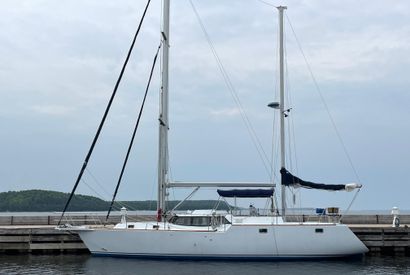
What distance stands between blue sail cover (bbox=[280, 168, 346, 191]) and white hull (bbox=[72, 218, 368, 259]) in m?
2.60

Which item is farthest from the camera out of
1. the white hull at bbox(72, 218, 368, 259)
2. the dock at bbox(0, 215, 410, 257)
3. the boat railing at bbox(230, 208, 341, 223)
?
the dock at bbox(0, 215, 410, 257)

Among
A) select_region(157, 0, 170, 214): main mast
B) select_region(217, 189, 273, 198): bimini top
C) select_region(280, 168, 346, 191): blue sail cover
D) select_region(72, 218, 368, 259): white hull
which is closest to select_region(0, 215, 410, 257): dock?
select_region(280, 168, 346, 191): blue sail cover

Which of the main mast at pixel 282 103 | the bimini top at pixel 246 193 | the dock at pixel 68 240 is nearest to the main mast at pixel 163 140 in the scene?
the bimini top at pixel 246 193

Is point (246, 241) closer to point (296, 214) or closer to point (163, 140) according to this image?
point (296, 214)

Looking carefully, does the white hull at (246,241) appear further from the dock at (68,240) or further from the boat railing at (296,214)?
the dock at (68,240)

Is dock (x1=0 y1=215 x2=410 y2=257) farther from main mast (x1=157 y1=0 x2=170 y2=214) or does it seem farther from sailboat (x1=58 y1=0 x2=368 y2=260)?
main mast (x1=157 y1=0 x2=170 y2=214)

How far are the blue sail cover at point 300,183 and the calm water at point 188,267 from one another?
376 centimetres

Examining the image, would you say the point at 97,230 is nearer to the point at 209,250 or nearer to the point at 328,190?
the point at 209,250

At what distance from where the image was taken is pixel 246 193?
2400 centimetres

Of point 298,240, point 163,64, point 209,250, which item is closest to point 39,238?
point 209,250

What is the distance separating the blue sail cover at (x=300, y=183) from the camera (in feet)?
82.5

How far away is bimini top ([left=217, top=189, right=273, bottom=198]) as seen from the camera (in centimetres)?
2402

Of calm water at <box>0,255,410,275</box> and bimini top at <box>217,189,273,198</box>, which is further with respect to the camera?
bimini top at <box>217,189,273,198</box>

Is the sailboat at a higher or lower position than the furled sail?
lower
